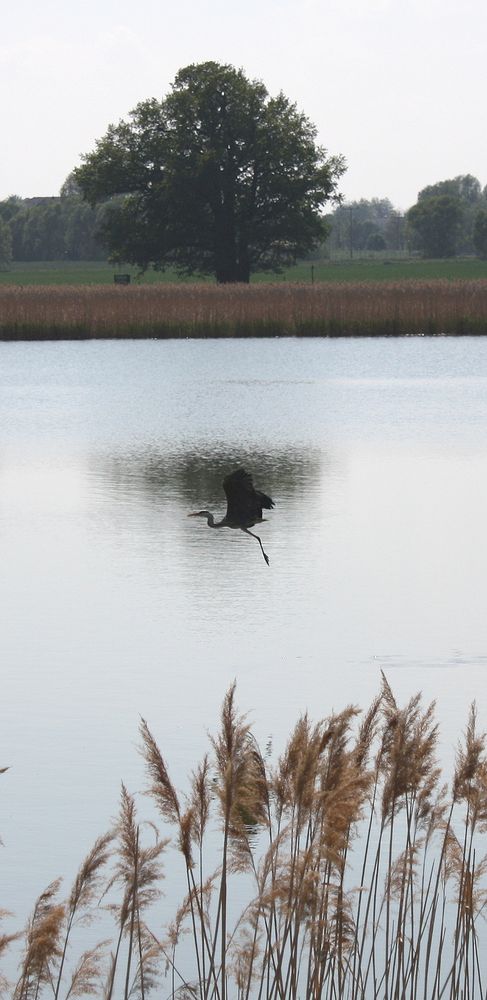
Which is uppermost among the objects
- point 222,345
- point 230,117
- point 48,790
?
point 230,117

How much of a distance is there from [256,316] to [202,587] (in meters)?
23.6

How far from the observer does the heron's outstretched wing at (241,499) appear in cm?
586

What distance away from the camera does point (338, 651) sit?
8.00 meters

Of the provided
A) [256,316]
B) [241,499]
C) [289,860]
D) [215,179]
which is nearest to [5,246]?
[215,179]

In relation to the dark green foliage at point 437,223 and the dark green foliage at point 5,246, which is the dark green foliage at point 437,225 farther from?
the dark green foliage at point 5,246

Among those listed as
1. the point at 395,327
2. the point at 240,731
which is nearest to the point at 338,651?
the point at 240,731

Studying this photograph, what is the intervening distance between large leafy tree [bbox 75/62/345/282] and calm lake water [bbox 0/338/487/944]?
35.1m

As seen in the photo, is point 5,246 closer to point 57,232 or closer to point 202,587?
point 57,232

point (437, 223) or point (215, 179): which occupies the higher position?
point (437, 223)

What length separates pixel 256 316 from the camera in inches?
1298

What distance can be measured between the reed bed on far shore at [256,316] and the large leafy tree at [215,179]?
20180 mm

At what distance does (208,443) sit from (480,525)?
6.57m

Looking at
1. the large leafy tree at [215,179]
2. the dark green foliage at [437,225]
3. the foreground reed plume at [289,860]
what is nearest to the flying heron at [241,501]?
the foreground reed plume at [289,860]

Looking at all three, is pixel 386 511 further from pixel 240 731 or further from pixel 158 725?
pixel 240 731
